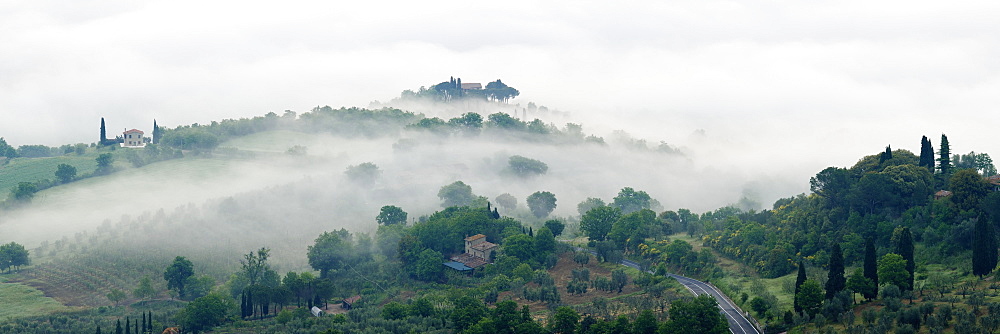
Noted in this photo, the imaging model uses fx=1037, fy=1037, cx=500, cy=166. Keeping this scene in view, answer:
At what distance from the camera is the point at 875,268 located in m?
98.1

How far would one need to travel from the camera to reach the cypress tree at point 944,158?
12750 cm

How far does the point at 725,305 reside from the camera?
4284 inches

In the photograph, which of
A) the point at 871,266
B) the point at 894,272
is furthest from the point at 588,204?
the point at 894,272

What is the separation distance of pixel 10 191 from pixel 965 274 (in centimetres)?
16040

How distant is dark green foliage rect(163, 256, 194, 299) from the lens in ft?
445

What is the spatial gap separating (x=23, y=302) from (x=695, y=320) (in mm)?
86255

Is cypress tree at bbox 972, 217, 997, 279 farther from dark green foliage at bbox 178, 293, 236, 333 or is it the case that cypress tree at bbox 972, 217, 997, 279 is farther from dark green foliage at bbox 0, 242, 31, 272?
dark green foliage at bbox 0, 242, 31, 272

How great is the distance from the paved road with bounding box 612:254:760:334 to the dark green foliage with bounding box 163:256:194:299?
58.7 metres

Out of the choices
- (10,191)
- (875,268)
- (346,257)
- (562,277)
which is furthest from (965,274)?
(10,191)

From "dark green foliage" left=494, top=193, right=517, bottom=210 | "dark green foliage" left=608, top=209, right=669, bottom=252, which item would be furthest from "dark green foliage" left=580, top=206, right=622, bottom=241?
"dark green foliage" left=494, top=193, right=517, bottom=210

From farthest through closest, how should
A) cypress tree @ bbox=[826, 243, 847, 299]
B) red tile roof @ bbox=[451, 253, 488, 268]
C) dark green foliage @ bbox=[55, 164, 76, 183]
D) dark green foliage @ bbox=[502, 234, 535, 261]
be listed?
1. dark green foliage @ bbox=[55, 164, 76, 183]
2. red tile roof @ bbox=[451, 253, 488, 268]
3. dark green foliage @ bbox=[502, 234, 535, 261]
4. cypress tree @ bbox=[826, 243, 847, 299]

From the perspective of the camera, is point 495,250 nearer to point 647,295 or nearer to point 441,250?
point 441,250

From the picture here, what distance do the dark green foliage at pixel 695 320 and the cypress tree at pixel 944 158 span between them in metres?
48.7

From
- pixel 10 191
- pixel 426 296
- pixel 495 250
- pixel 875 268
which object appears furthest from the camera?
pixel 10 191
